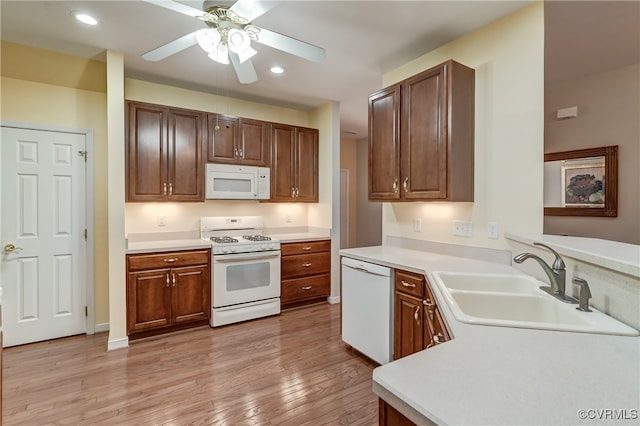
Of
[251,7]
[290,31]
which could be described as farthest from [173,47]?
[290,31]

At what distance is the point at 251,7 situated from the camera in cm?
172

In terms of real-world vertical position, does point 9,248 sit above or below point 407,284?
above

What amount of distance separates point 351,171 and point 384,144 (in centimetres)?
398

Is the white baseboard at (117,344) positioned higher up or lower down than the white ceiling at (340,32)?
lower down

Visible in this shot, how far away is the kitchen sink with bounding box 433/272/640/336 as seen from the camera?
1.13m

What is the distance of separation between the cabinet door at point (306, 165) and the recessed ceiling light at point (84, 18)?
2.42 metres

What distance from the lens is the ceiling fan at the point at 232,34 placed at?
1.73m

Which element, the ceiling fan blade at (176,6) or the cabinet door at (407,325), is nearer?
the ceiling fan blade at (176,6)

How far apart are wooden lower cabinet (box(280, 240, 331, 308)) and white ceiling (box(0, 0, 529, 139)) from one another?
6.71ft

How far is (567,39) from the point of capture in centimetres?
270

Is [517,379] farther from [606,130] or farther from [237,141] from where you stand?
[606,130]

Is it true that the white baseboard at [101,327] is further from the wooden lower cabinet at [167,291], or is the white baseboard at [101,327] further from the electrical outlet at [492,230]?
the electrical outlet at [492,230]

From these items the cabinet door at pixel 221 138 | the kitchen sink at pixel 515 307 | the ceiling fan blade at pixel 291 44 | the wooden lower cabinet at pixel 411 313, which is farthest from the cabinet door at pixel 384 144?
the cabinet door at pixel 221 138
